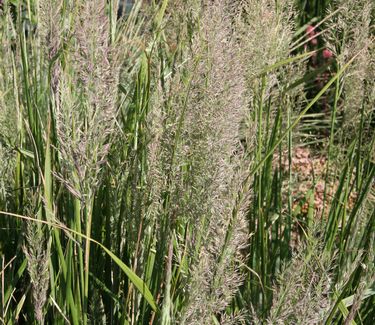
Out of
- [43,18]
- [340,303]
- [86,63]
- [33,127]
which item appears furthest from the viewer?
[33,127]

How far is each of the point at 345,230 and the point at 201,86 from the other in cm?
77

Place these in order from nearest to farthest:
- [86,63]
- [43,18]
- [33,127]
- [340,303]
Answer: [86,63]
[43,18]
[340,303]
[33,127]

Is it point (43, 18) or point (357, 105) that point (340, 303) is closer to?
point (357, 105)

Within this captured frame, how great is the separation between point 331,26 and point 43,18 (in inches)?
31.6

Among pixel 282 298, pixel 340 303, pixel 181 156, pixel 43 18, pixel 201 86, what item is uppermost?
pixel 43 18

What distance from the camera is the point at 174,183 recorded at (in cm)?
153

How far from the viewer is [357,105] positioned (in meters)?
2.11

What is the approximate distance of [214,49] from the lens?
144cm

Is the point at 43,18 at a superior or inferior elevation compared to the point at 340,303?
superior

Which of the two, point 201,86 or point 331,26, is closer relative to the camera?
point 201,86

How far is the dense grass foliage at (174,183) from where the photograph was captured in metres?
1.42

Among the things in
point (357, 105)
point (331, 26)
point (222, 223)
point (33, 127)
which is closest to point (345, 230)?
point (357, 105)

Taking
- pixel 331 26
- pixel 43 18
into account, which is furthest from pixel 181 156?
pixel 331 26

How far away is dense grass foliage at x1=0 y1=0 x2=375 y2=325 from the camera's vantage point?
55.9 inches
